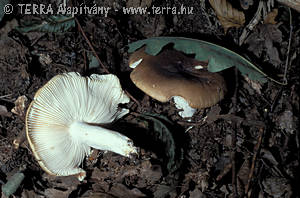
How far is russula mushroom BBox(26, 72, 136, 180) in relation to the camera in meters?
2.09

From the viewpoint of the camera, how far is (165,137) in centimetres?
280

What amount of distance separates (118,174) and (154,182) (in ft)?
1.25

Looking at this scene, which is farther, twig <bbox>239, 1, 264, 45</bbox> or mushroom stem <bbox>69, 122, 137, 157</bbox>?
twig <bbox>239, 1, 264, 45</bbox>

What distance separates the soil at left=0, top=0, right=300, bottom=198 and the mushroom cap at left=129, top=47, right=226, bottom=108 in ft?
1.44

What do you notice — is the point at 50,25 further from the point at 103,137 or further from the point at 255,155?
the point at 255,155

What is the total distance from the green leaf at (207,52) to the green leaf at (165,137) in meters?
0.69

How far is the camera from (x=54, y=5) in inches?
116

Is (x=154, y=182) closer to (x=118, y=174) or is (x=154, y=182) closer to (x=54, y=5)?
(x=118, y=174)

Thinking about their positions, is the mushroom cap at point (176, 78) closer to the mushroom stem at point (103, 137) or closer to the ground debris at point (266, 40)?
the mushroom stem at point (103, 137)

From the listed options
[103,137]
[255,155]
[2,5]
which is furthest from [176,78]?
[2,5]

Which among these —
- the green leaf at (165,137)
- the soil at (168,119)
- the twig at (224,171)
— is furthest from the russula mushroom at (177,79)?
the twig at (224,171)

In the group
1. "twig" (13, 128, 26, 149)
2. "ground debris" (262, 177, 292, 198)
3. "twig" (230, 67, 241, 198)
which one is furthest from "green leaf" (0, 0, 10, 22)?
"ground debris" (262, 177, 292, 198)

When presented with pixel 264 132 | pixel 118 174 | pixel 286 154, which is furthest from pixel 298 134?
pixel 118 174

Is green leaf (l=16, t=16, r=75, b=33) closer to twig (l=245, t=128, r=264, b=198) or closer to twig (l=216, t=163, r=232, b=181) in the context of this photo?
twig (l=216, t=163, r=232, b=181)
